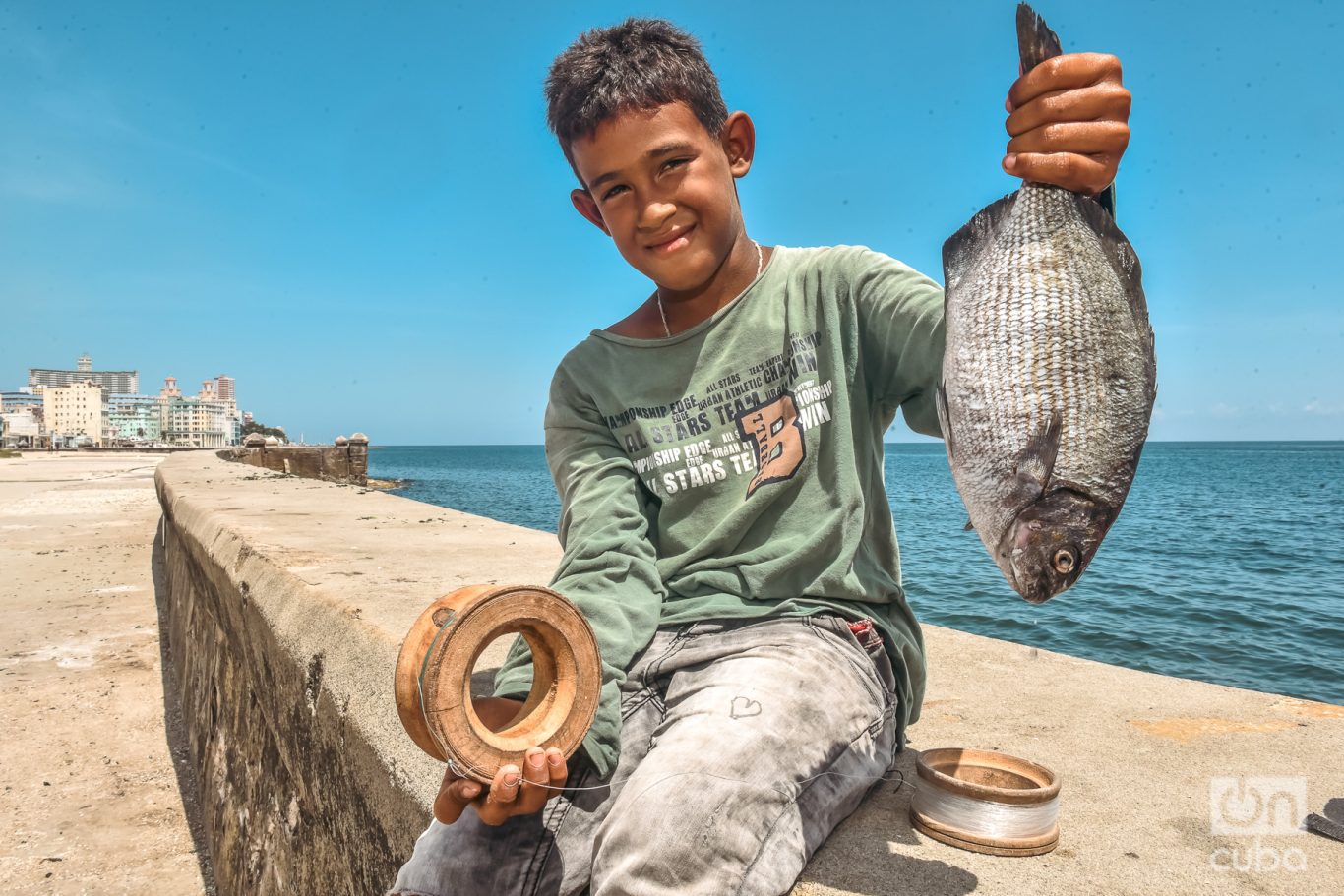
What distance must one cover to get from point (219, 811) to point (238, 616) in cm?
105

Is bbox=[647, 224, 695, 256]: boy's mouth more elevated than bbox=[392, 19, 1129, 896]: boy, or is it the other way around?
bbox=[647, 224, 695, 256]: boy's mouth

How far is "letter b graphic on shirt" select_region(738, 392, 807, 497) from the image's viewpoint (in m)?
2.15

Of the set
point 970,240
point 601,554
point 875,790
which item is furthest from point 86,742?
point 970,240

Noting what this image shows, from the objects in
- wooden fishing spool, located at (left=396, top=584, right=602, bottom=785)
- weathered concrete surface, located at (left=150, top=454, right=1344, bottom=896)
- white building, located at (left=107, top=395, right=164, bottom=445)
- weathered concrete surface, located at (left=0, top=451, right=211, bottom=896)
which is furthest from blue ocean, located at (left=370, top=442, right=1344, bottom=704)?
white building, located at (left=107, top=395, right=164, bottom=445)

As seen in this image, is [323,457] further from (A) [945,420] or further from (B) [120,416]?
(B) [120,416]

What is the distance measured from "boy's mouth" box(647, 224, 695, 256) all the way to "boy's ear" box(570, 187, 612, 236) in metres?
0.25

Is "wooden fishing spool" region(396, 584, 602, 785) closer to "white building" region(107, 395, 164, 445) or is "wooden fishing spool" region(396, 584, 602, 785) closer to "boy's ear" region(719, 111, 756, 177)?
"boy's ear" region(719, 111, 756, 177)

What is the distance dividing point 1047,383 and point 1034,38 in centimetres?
60

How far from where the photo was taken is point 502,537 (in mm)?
5848

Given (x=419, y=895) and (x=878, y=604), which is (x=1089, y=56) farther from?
(x=419, y=895)

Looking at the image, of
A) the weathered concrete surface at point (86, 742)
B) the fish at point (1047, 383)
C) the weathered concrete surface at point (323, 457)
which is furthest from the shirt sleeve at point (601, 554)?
the weathered concrete surface at point (323, 457)

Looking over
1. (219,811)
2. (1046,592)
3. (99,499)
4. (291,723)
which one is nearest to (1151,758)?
(1046,592)

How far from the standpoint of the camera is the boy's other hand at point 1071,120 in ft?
4.67

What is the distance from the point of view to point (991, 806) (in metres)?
1.71
